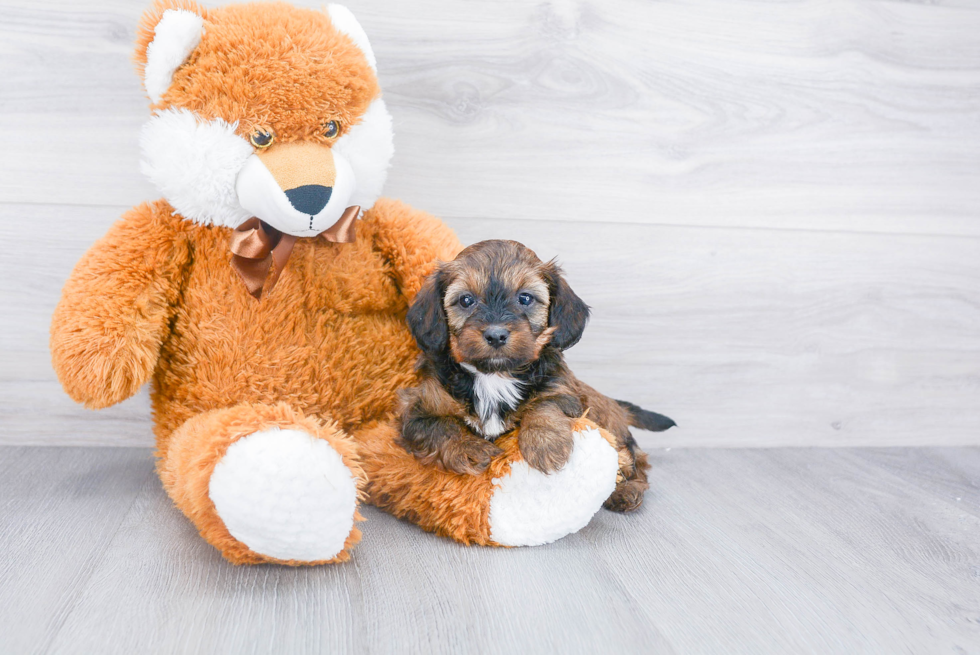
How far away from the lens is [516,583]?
4.32 feet

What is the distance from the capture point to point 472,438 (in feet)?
4.71

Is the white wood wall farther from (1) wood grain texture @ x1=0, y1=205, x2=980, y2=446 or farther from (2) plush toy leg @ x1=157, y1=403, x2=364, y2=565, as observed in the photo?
(2) plush toy leg @ x1=157, y1=403, x2=364, y2=565

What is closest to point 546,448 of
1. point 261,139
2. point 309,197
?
point 309,197

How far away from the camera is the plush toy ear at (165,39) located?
1318 mm

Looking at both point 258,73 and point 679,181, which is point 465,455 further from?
point 679,181

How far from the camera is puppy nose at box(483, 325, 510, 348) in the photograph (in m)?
1.29

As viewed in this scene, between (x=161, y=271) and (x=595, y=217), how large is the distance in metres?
1.12

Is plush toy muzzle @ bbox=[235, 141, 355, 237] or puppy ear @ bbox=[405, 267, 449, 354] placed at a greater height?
plush toy muzzle @ bbox=[235, 141, 355, 237]

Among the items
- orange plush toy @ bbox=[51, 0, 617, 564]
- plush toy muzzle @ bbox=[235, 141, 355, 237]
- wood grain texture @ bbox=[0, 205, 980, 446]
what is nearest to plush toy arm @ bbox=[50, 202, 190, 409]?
orange plush toy @ bbox=[51, 0, 617, 564]

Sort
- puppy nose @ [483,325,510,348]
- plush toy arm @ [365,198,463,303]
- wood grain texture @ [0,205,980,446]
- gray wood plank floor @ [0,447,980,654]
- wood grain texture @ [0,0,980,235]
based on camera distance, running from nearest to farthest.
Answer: gray wood plank floor @ [0,447,980,654] < puppy nose @ [483,325,510,348] < plush toy arm @ [365,198,463,303] < wood grain texture @ [0,0,980,235] < wood grain texture @ [0,205,980,446]

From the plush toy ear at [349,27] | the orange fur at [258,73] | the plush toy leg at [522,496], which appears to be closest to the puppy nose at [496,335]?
the plush toy leg at [522,496]

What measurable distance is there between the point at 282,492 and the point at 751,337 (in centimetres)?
150

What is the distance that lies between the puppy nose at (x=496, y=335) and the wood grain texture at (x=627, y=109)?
711 mm

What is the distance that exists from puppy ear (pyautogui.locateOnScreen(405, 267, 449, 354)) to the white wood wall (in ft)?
1.78
